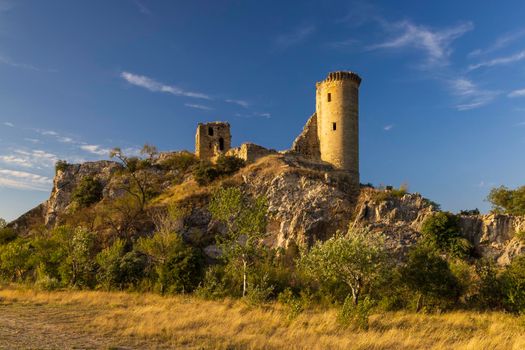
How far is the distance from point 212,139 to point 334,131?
55.6ft

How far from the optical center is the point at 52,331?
1384 centimetres

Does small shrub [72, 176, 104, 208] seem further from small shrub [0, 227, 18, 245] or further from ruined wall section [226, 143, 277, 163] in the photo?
ruined wall section [226, 143, 277, 163]

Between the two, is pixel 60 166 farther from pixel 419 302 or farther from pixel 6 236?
pixel 419 302

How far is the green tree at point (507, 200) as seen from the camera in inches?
1582

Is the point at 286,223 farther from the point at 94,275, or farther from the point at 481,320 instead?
the point at 481,320

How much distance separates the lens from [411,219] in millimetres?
35500

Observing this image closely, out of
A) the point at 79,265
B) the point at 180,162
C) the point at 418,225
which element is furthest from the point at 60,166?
the point at 418,225

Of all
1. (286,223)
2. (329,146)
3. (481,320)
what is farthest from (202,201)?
(481,320)

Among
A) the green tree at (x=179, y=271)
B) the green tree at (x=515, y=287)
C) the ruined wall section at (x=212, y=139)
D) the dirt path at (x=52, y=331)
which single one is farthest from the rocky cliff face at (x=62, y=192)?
the green tree at (x=515, y=287)

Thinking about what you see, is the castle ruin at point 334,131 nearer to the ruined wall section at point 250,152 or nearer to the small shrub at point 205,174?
the ruined wall section at point 250,152

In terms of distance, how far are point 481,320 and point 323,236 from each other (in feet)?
58.1

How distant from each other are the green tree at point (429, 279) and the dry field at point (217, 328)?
1.71 m

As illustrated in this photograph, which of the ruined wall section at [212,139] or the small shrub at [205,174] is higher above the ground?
the ruined wall section at [212,139]

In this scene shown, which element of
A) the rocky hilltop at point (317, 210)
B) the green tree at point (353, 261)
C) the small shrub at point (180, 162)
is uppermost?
the small shrub at point (180, 162)
